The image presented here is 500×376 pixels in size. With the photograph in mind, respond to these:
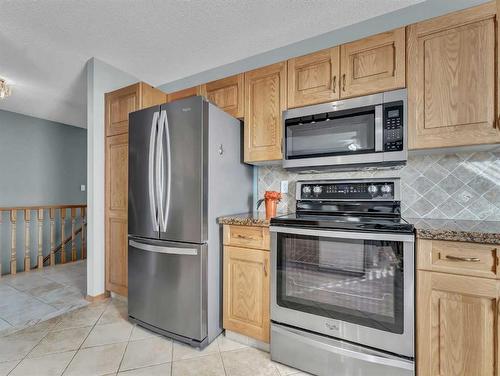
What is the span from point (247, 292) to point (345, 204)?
0.97m

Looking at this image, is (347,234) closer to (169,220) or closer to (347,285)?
(347,285)

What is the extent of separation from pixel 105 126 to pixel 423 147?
9.54 ft

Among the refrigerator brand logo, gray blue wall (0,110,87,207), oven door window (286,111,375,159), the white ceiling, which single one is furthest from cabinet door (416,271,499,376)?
gray blue wall (0,110,87,207)

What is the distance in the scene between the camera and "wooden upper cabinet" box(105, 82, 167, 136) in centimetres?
249

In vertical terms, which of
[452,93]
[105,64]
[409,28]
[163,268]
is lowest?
[163,268]

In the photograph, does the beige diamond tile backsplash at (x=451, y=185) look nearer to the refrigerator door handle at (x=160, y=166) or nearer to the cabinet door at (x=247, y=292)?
the cabinet door at (x=247, y=292)

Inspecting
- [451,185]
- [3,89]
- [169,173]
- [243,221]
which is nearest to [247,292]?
[243,221]

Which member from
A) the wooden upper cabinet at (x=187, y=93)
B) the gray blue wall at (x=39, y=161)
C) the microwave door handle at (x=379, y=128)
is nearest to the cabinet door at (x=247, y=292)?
the microwave door handle at (x=379, y=128)

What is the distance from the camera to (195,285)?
1.72 metres

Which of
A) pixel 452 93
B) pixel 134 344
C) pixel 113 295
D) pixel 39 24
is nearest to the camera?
pixel 452 93

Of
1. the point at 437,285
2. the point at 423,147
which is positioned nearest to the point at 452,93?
the point at 423,147

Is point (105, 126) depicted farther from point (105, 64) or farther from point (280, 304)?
point (280, 304)

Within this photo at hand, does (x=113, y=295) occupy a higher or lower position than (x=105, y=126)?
lower

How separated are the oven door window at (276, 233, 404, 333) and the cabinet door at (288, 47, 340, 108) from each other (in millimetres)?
1013
